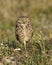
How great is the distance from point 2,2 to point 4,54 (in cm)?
998

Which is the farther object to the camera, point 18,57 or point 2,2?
point 2,2

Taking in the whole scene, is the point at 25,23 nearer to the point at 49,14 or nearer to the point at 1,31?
the point at 1,31

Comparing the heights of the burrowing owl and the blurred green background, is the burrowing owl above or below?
above

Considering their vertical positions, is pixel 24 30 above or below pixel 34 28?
above

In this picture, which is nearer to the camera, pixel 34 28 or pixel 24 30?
pixel 24 30

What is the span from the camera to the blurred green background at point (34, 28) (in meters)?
8.76

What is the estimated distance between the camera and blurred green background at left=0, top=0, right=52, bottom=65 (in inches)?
345

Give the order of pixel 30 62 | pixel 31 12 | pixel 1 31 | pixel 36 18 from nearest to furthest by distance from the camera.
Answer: pixel 30 62, pixel 1 31, pixel 36 18, pixel 31 12

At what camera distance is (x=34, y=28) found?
13.1 m

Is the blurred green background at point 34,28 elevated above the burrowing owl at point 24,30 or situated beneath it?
situated beneath

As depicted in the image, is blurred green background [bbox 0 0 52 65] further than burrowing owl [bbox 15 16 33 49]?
No

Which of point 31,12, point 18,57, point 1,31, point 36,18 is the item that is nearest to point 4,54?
point 18,57

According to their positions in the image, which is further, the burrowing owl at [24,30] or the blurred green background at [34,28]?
the burrowing owl at [24,30]

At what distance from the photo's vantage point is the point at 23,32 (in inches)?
370
